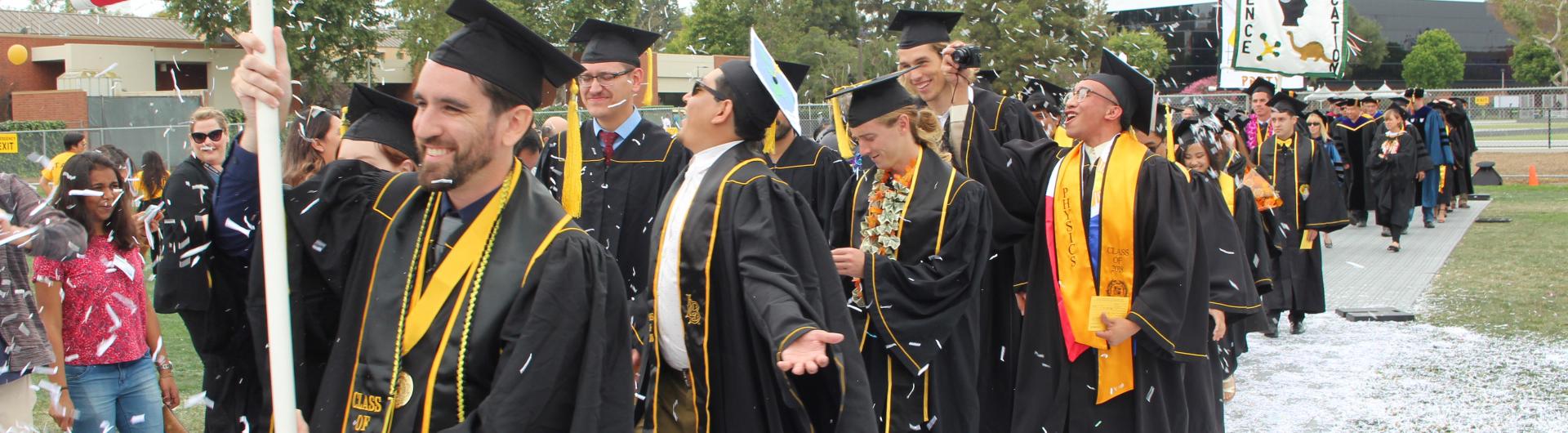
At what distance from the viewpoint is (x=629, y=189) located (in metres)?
5.52

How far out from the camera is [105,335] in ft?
17.5

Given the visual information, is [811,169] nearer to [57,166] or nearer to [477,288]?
[477,288]

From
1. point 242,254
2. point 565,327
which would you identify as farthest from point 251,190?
point 565,327

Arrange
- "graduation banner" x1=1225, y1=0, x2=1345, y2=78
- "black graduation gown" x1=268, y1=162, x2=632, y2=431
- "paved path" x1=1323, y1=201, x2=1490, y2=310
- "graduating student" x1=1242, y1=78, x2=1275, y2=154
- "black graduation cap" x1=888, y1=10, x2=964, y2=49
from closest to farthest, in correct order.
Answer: "black graduation gown" x1=268, y1=162, x2=632, y2=431, "black graduation cap" x1=888, y1=10, x2=964, y2=49, "paved path" x1=1323, y1=201, x2=1490, y2=310, "graduating student" x1=1242, y1=78, x2=1275, y2=154, "graduation banner" x1=1225, y1=0, x2=1345, y2=78

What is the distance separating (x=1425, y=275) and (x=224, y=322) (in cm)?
1234

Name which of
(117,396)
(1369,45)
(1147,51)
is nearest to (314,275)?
(117,396)

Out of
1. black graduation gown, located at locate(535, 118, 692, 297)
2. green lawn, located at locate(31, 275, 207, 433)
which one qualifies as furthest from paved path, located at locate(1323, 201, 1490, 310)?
green lawn, located at locate(31, 275, 207, 433)

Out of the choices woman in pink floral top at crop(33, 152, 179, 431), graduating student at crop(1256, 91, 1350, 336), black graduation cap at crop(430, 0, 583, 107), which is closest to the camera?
black graduation cap at crop(430, 0, 583, 107)

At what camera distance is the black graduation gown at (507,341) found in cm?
254

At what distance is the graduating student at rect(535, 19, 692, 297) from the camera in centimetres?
546

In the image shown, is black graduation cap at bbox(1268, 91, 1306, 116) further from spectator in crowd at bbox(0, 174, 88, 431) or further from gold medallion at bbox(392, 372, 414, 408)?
gold medallion at bbox(392, 372, 414, 408)

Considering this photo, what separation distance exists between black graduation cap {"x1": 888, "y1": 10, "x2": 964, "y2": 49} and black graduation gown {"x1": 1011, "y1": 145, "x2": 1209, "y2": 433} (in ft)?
4.12

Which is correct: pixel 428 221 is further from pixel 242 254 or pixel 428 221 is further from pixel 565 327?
pixel 242 254

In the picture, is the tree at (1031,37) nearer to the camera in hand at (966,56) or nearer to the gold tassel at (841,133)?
the gold tassel at (841,133)
